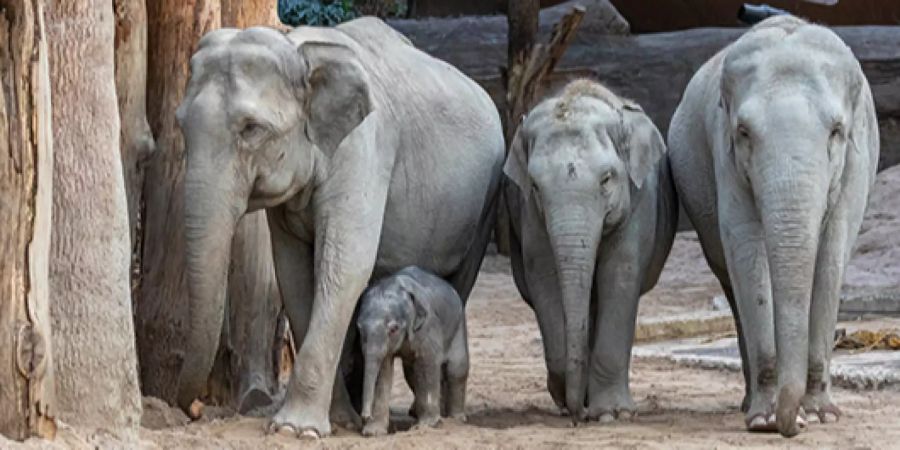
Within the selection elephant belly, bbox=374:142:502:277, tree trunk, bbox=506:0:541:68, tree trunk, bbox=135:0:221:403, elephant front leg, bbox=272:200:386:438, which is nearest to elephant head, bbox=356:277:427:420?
elephant front leg, bbox=272:200:386:438

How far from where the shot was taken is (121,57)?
8.43 meters

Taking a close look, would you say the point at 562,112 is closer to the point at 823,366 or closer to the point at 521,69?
the point at 823,366

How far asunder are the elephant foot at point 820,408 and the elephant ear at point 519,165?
155 cm

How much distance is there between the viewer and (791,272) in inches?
290

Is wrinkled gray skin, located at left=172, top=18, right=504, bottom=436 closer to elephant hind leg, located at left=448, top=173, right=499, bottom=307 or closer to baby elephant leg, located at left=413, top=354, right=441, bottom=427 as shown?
elephant hind leg, located at left=448, top=173, right=499, bottom=307

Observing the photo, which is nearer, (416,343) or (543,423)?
(416,343)

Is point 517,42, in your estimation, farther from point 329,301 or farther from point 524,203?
point 329,301

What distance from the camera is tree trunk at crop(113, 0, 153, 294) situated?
8.40 m

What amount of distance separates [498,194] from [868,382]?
75.9 inches

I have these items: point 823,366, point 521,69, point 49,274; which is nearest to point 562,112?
point 823,366

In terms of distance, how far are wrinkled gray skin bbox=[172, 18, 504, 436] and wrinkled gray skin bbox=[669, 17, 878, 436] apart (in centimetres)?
132

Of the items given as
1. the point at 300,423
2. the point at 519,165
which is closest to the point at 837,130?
the point at 519,165

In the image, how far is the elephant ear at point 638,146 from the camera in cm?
862

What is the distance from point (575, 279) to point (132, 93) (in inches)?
79.9
